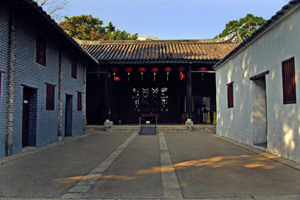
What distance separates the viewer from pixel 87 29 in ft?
84.5

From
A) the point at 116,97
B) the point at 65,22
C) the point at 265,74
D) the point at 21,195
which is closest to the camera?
the point at 21,195

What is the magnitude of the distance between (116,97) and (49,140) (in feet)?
24.8

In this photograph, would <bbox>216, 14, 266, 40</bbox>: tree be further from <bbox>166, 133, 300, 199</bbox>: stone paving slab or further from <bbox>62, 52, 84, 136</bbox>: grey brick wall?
<bbox>166, 133, 300, 199</bbox>: stone paving slab

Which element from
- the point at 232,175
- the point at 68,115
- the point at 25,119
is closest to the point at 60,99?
the point at 68,115

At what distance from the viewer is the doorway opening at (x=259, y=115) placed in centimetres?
769

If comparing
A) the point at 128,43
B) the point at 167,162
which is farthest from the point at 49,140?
the point at 128,43

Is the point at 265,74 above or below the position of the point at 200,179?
above

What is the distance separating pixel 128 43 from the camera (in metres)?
17.2

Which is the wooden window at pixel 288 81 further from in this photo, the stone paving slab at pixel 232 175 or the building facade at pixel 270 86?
the stone paving slab at pixel 232 175

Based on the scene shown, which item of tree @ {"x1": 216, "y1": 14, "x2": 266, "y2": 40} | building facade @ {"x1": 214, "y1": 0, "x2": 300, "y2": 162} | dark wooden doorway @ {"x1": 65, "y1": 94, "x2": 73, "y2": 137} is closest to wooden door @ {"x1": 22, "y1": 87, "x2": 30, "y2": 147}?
dark wooden doorway @ {"x1": 65, "y1": 94, "x2": 73, "y2": 137}

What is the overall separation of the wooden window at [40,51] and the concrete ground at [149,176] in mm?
3294

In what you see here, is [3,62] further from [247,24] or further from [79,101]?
[247,24]

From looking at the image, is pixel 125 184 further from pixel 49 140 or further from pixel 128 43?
pixel 128 43

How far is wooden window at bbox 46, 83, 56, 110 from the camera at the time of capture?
8.87m
